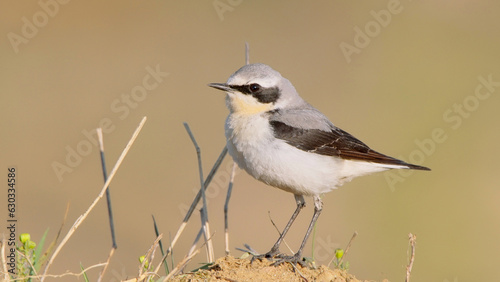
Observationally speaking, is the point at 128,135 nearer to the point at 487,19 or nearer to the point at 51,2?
the point at 51,2

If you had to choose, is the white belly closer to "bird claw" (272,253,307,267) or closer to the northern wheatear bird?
the northern wheatear bird

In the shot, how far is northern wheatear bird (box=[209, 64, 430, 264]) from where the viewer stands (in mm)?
6590

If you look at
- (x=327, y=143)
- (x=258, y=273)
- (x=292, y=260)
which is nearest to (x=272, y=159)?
(x=327, y=143)

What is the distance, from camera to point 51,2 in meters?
18.4

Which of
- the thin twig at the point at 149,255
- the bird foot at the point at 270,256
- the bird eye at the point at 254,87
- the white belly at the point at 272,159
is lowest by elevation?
the bird foot at the point at 270,256

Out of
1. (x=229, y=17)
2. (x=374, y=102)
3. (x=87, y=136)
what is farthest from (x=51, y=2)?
(x=374, y=102)

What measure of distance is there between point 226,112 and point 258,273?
9898 millimetres

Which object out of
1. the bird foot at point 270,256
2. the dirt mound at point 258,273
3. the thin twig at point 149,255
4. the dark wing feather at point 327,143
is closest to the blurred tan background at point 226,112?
the dark wing feather at point 327,143

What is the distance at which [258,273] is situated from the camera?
5.56m

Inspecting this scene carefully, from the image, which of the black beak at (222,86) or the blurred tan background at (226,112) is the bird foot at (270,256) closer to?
the black beak at (222,86)

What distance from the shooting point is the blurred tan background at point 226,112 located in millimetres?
11633

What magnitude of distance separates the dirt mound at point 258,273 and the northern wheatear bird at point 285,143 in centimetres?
55

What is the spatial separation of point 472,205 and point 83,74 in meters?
8.82

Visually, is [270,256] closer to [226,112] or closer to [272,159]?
[272,159]
